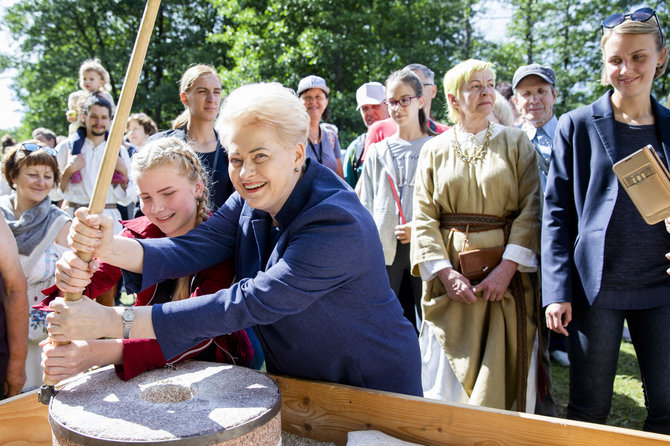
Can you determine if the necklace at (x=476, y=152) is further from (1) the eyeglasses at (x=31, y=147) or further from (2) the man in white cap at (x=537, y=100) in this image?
(1) the eyeglasses at (x=31, y=147)

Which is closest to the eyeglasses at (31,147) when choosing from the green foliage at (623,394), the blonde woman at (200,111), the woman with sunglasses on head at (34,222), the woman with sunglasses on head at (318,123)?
the woman with sunglasses on head at (34,222)

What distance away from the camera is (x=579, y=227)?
92.4 inches

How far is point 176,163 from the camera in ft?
6.71

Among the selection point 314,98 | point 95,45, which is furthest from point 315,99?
point 95,45

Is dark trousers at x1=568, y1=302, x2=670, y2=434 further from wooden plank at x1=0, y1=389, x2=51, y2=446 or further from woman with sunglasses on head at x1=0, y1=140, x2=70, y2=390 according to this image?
woman with sunglasses on head at x1=0, y1=140, x2=70, y2=390

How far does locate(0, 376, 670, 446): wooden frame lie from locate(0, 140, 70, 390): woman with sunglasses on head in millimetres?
1283

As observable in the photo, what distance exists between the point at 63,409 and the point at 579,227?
79.0 inches

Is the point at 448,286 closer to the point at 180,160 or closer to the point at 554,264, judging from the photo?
the point at 554,264

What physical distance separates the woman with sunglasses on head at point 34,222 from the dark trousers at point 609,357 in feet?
8.66

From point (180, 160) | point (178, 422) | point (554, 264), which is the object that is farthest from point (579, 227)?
point (178, 422)

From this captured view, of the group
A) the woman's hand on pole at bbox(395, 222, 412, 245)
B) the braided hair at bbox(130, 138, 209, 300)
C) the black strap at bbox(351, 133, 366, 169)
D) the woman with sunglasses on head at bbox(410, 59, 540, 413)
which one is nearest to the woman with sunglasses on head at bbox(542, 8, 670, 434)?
the woman with sunglasses on head at bbox(410, 59, 540, 413)

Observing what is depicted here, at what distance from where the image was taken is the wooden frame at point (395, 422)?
4.96 feet

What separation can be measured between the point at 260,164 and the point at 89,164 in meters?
3.71

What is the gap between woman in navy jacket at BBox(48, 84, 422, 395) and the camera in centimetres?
155
